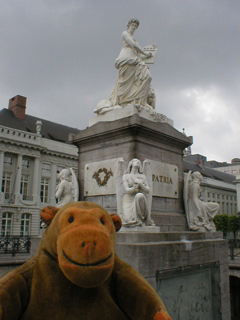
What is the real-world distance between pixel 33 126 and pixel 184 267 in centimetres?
4077

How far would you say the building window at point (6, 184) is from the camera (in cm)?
3816

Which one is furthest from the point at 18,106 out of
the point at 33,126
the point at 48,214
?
the point at 48,214

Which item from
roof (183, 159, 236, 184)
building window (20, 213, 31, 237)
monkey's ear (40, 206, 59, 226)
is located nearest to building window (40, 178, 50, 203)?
building window (20, 213, 31, 237)

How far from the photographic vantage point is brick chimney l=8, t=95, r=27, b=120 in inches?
1681

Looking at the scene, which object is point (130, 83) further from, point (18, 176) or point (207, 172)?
point (207, 172)

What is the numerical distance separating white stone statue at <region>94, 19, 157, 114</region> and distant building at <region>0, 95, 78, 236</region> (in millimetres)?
30275

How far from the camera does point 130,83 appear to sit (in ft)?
27.6

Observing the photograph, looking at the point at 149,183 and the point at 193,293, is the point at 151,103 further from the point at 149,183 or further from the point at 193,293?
the point at 193,293

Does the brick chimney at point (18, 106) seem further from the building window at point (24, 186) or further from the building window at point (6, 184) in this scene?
the building window at point (6, 184)

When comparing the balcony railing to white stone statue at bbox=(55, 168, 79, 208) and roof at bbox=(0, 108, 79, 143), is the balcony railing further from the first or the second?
roof at bbox=(0, 108, 79, 143)

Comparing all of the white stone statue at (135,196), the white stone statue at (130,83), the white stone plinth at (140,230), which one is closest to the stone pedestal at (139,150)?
the white stone statue at (135,196)

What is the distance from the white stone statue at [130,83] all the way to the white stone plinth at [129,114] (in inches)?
6.6

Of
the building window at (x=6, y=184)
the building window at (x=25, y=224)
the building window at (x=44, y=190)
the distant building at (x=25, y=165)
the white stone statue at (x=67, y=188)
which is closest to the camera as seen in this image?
the white stone statue at (x=67, y=188)

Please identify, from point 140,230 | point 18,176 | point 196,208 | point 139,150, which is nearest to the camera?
point 140,230
